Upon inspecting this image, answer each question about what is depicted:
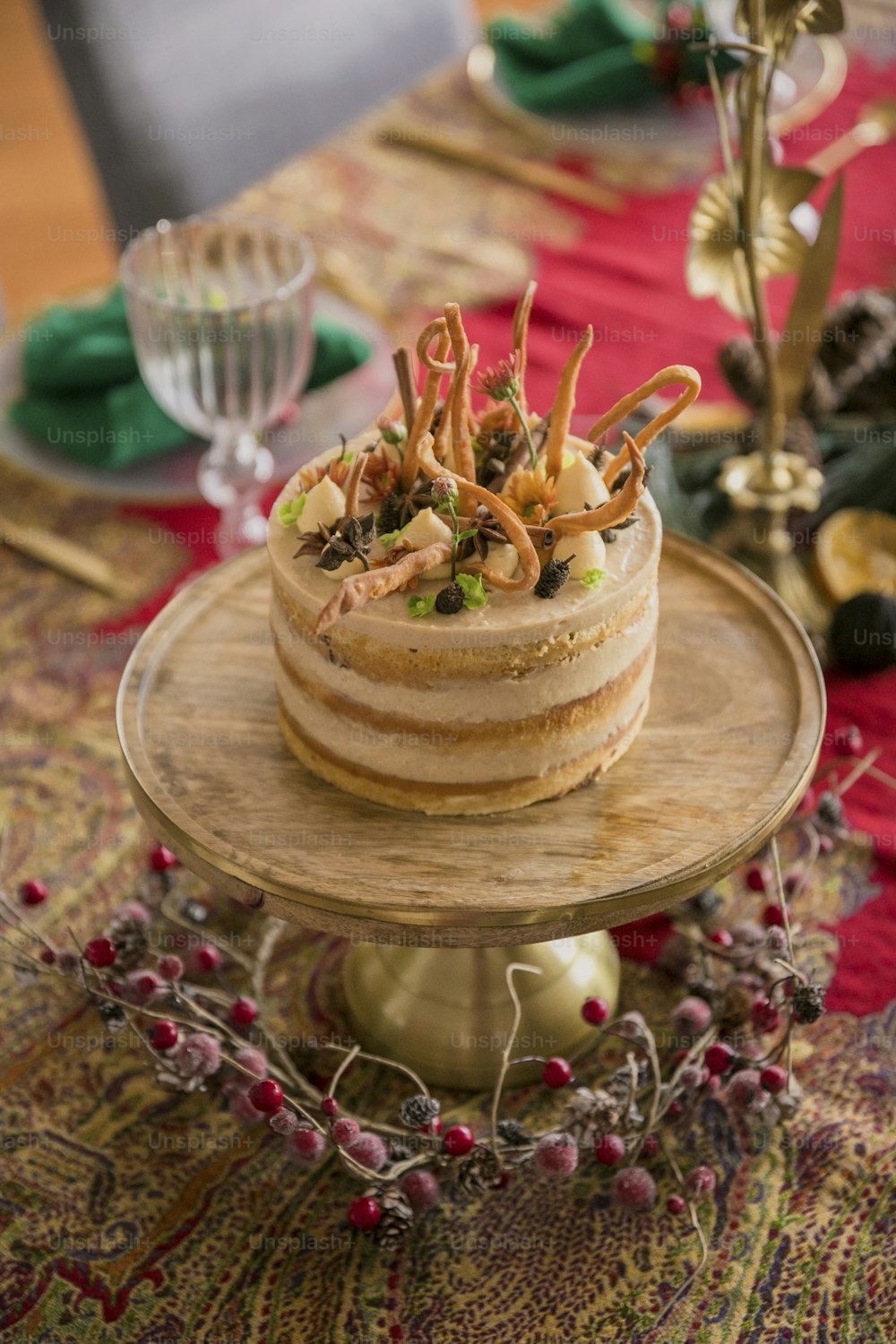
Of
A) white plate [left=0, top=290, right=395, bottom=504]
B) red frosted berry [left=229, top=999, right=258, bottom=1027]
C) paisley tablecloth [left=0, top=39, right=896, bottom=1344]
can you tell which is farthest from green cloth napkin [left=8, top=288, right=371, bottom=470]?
red frosted berry [left=229, top=999, right=258, bottom=1027]

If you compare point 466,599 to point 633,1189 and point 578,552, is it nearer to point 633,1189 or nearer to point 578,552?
point 578,552

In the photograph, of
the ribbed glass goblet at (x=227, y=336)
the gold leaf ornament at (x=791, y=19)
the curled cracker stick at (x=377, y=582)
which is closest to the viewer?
the curled cracker stick at (x=377, y=582)

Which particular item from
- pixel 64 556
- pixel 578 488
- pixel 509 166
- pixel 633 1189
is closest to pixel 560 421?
pixel 578 488

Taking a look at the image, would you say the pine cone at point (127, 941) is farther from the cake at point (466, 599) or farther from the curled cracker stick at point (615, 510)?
the curled cracker stick at point (615, 510)

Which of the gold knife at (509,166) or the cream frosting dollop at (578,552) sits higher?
the cream frosting dollop at (578,552)

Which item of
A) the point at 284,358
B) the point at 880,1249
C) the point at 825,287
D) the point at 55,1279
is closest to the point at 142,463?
the point at 284,358

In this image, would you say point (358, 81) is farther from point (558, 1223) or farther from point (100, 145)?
point (558, 1223)

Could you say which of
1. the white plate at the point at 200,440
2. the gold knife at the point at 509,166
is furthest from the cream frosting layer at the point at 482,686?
the gold knife at the point at 509,166
